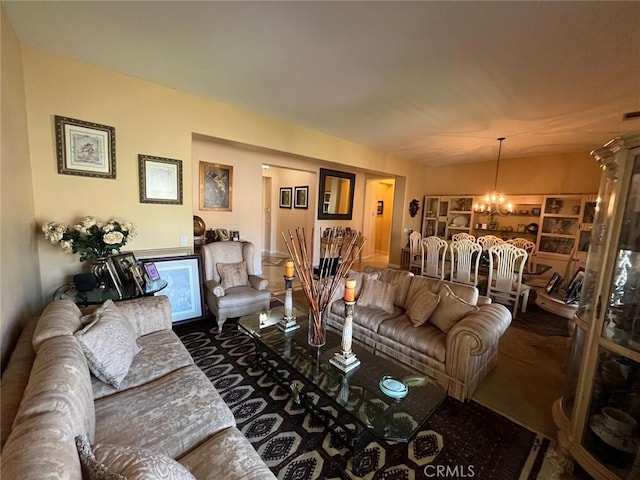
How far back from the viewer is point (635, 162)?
132cm

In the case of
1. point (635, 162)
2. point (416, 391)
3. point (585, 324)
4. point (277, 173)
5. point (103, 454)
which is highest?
point (277, 173)

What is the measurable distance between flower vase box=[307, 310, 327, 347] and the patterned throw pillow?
3.82 ft

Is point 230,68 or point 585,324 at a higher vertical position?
point 230,68

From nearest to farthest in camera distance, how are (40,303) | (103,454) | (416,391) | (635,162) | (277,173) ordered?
(103,454), (635,162), (416,391), (40,303), (277,173)

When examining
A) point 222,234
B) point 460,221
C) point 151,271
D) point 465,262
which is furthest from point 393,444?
point 460,221

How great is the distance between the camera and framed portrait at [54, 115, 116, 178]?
7.56 feet

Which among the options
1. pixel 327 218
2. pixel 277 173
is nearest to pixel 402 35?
pixel 327 218

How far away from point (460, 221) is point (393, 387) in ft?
18.5

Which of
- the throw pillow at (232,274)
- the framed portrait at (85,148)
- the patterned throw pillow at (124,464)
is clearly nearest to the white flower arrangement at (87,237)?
the framed portrait at (85,148)

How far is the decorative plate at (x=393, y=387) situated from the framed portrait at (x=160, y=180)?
9.23 ft

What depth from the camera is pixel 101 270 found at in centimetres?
244

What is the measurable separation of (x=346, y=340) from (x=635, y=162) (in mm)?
1810

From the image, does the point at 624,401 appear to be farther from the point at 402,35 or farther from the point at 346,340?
the point at 402,35
